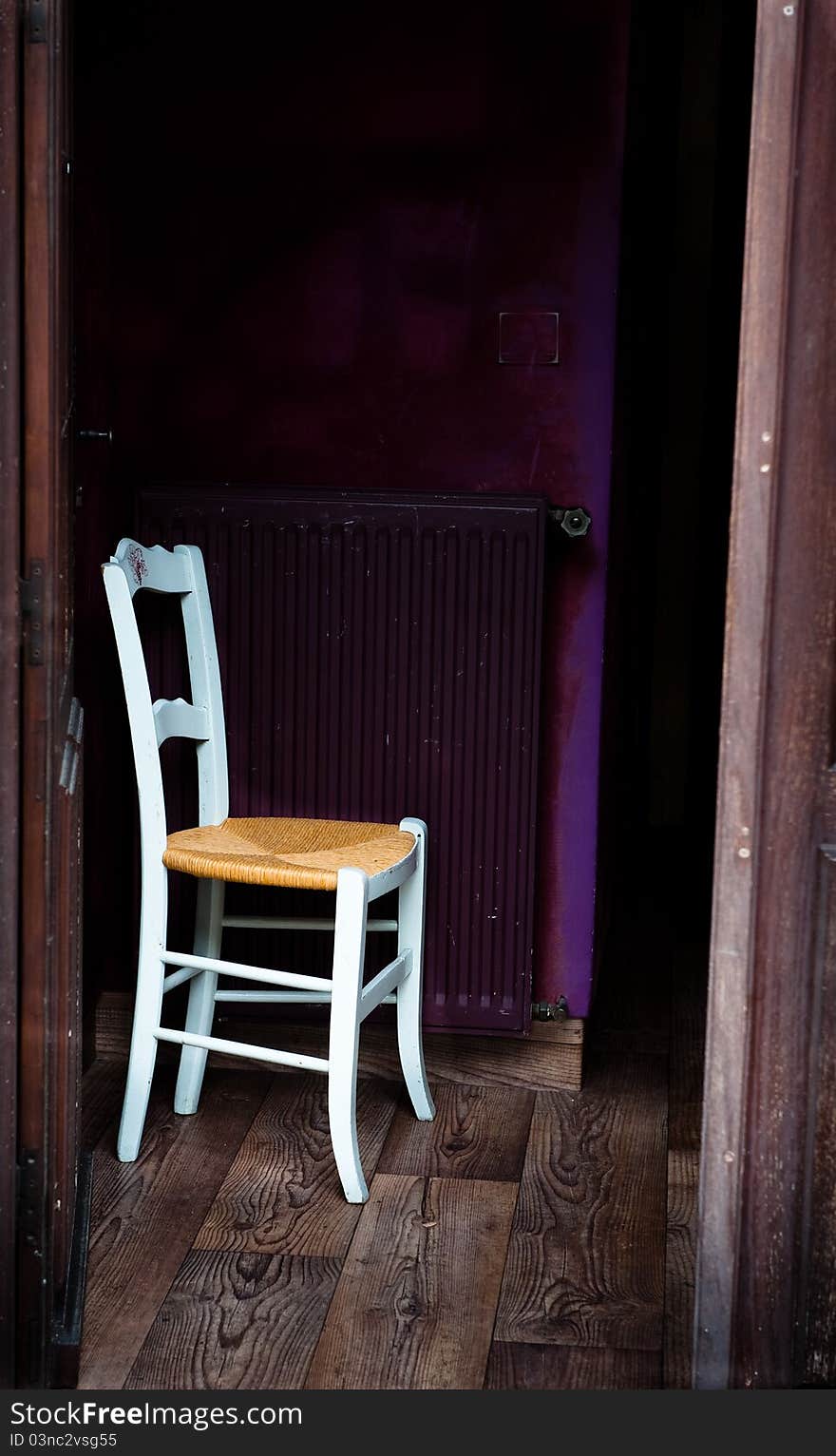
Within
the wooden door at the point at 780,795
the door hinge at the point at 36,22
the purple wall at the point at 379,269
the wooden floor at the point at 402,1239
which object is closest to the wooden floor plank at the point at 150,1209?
the wooden floor at the point at 402,1239

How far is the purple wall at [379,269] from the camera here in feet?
9.18

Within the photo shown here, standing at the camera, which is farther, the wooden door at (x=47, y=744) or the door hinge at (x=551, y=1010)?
the door hinge at (x=551, y=1010)

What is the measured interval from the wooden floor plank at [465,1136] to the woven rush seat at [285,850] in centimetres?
49

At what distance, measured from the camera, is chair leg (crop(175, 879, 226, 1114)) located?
108 inches

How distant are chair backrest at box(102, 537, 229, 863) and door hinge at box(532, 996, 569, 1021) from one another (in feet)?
2.30

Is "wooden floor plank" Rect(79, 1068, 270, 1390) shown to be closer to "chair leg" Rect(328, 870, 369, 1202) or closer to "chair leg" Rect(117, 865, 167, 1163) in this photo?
"chair leg" Rect(117, 865, 167, 1163)

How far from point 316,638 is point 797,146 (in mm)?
1484

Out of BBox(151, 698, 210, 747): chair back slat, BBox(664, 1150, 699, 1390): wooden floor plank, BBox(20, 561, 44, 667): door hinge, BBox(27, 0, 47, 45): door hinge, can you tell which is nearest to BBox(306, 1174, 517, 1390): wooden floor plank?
BBox(664, 1150, 699, 1390): wooden floor plank

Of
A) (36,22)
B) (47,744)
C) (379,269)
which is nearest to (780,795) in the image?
(47,744)

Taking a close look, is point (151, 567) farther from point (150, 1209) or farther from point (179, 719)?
point (150, 1209)

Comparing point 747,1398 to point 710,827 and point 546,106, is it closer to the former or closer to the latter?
point 546,106

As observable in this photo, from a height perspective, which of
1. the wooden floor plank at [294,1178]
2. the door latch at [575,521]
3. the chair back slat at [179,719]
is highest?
the door latch at [575,521]

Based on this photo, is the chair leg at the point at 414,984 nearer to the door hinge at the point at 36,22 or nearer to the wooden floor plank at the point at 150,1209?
the wooden floor plank at the point at 150,1209

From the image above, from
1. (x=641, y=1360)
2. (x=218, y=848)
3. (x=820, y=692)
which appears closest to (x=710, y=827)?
(x=218, y=848)
